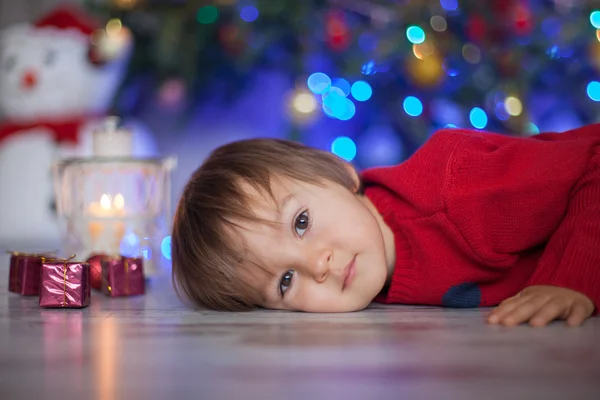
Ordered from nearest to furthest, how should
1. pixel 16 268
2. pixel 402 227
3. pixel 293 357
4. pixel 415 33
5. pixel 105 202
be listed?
1. pixel 293 357
2. pixel 402 227
3. pixel 16 268
4. pixel 105 202
5. pixel 415 33

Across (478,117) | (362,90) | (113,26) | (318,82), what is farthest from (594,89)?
(113,26)

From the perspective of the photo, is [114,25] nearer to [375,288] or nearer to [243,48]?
[243,48]

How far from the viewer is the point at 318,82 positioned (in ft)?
8.28

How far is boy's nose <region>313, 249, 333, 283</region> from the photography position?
112 centimetres

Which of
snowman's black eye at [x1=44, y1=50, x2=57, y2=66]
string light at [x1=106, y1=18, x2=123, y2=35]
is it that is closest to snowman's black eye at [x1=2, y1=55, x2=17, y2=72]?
snowman's black eye at [x1=44, y1=50, x2=57, y2=66]

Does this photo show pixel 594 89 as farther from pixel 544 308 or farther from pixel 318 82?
pixel 544 308

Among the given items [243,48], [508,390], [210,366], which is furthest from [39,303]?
[243,48]

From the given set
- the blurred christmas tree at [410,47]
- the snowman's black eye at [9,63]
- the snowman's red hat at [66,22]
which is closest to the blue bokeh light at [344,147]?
the blurred christmas tree at [410,47]

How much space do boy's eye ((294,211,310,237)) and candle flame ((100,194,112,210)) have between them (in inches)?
26.3

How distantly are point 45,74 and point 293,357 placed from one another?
2.06 m

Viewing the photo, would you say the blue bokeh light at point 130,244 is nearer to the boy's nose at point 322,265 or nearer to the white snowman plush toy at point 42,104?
the boy's nose at point 322,265

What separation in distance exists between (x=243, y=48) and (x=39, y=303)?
1.42 metres

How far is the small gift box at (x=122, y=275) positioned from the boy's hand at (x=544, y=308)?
68 cm

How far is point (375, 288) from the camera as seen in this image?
3.81ft
